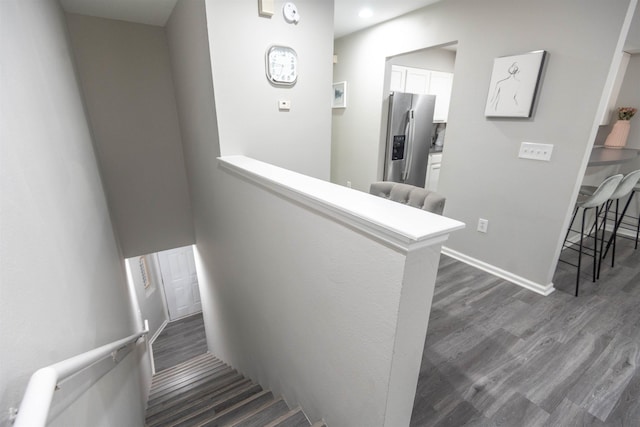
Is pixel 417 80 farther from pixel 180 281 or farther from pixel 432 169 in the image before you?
pixel 180 281

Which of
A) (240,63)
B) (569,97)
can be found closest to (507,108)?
(569,97)

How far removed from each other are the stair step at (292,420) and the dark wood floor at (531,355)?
0.55 meters

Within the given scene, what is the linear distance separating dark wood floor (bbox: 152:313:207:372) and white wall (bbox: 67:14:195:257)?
2687mm

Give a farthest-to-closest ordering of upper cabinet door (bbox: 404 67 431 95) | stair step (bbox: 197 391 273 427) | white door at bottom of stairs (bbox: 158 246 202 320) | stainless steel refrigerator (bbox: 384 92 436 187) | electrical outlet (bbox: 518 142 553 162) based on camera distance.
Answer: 1. white door at bottom of stairs (bbox: 158 246 202 320)
2. upper cabinet door (bbox: 404 67 431 95)
3. stainless steel refrigerator (bbox: 384 92 436 187)
4. electrical outlet (bbox: 518 142 553 162)
5. stair step (bbox: 197 391 273 427)

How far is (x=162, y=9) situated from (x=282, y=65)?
3.77 ft

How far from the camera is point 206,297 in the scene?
3.94 meters

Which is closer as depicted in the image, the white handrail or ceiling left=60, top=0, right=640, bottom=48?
the white handrail

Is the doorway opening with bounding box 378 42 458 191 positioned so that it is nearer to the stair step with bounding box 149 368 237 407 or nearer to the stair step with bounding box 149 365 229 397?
the stair step with bounding box 149 368 237 407

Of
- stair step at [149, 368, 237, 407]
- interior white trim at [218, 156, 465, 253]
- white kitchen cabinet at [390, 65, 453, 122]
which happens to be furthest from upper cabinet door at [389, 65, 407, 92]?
stair step at [149, 368, 237, 407]

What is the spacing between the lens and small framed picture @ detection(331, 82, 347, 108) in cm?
408

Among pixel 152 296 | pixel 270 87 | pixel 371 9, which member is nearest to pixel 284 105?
pixel 270 87

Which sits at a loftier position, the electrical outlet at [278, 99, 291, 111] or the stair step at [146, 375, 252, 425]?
the electrical outlet at [278, 99, 291, 111]

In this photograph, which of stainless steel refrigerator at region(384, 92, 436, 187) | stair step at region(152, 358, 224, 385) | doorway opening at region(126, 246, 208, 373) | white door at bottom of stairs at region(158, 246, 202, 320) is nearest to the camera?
stainless steel refrigerator at region(384, 92, 436, 187)

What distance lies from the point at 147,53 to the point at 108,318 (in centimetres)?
245
